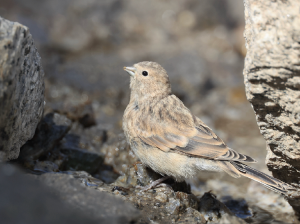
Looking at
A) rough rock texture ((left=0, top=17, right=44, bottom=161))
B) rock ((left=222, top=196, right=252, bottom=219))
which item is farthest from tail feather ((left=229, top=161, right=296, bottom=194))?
rough rock texture ((left=0, top=17, right=44, bottom=161))

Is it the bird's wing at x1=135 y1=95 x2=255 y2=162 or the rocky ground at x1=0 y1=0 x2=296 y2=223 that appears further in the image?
the bird's wing at x1=135 y1=95 x2=255 y2=162

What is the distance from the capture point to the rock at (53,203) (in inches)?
96.5

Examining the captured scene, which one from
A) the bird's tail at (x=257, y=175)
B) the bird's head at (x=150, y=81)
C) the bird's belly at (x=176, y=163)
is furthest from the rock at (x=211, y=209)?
the bird's head at (x=150, y=81)

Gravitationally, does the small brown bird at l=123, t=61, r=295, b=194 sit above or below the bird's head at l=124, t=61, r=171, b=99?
below

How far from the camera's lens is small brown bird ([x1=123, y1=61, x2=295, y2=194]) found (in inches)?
168

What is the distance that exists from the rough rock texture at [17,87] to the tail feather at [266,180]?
108 inches

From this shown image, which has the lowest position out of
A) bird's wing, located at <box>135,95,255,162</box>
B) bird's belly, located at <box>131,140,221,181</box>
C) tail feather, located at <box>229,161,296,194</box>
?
bird's belly, located at <box>131,140,221,181</box>

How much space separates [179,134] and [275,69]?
5.57 ft

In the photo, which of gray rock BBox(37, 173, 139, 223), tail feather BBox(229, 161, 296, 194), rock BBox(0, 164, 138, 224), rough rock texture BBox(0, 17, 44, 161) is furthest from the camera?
tail feather BBox(229, 161, 296, 194)

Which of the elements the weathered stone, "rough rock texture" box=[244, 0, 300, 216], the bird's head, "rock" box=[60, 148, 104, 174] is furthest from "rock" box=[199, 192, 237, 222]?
"rock" box=[60, 148, 104, 174]

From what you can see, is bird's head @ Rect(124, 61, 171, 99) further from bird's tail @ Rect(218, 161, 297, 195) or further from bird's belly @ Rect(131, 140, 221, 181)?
bird's tail @ Rect(218, 161, 297, 195)

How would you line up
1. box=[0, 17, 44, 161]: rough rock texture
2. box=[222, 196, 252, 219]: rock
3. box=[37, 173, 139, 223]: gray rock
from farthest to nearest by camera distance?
box=[222, 196, 252, 219]: rock, box=[0, 17, 44, 161]: rough rock texture, box=[37, 173, 139, 223]: gray rock

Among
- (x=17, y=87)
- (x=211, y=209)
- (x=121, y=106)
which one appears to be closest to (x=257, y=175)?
(x=211, y=209)

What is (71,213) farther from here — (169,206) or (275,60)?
(275,60)
